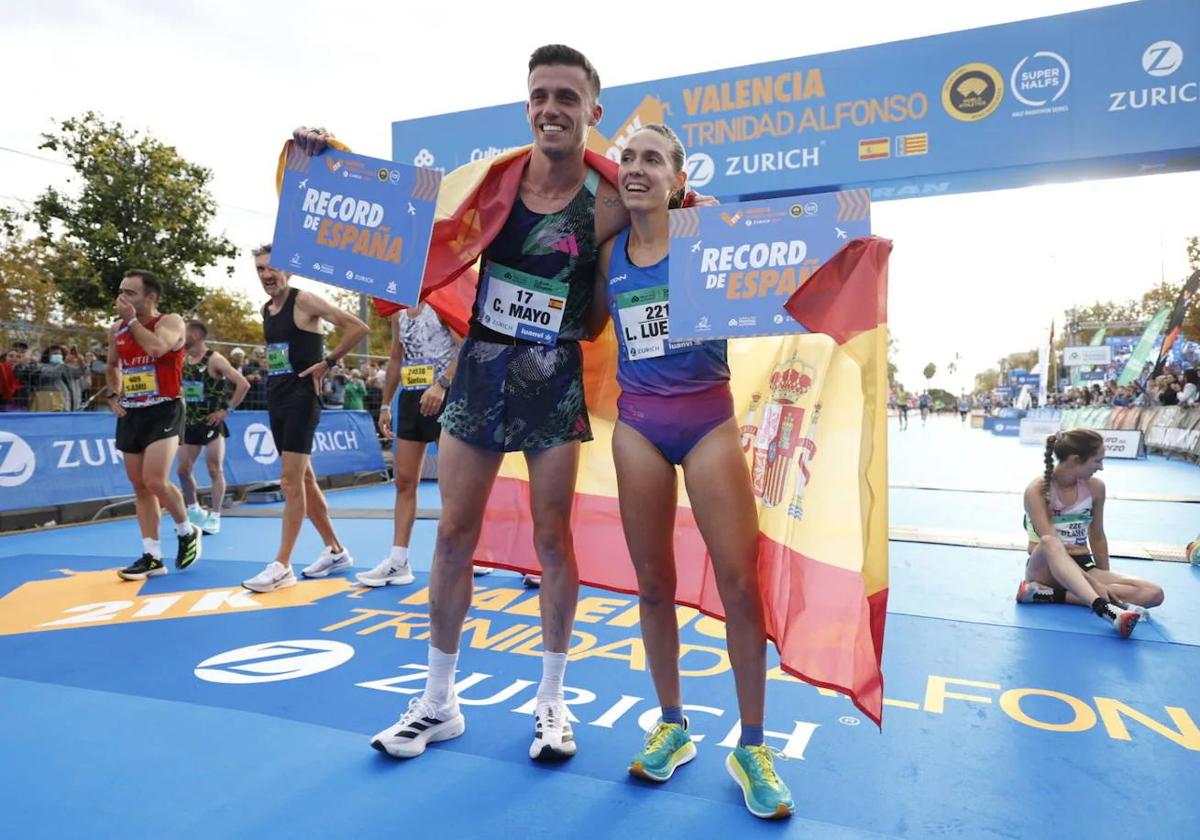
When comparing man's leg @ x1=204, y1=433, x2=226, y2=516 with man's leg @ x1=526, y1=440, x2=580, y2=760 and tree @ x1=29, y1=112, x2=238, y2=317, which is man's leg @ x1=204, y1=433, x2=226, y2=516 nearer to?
man's leg @ x1=526, y1=440, x2=580, y2=760

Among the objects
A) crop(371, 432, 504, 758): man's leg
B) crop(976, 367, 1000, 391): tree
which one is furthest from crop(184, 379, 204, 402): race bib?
crop(976, 367, 1000, 391): tree

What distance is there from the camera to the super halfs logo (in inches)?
107

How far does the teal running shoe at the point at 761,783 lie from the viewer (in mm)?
2172

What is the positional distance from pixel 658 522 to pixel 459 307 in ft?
4.27

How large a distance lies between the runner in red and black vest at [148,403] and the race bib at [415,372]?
5.39 feet

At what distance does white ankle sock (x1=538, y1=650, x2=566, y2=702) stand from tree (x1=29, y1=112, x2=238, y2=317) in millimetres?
20330

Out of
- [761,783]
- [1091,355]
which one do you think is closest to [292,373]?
[761,783]

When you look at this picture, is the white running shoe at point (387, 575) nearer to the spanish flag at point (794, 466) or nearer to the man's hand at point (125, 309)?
the spanish flag at point (794, 466)

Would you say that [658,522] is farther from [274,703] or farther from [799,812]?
[274,703]

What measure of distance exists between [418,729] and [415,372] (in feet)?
10.2

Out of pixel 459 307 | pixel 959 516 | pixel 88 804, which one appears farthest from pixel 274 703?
pixel 959 516

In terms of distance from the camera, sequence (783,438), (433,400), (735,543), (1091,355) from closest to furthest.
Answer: (735,543) < (783,438) < (433,400) < (1091,355)

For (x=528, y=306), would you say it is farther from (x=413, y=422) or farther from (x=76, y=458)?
(x=76, y=458)

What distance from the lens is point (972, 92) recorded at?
22.5 ft
